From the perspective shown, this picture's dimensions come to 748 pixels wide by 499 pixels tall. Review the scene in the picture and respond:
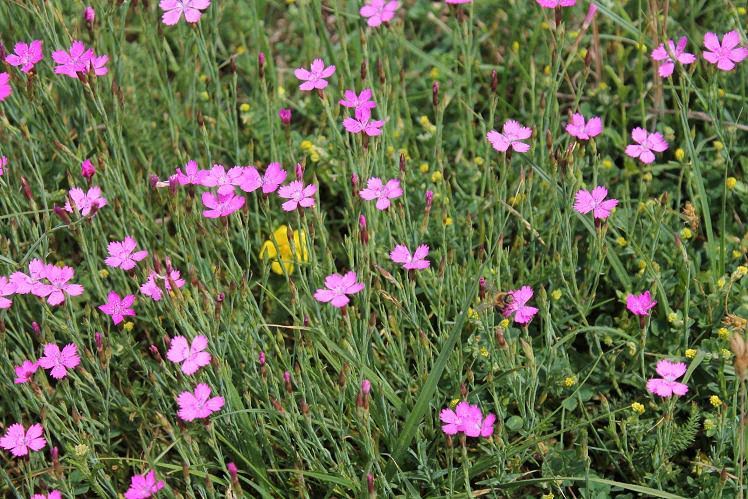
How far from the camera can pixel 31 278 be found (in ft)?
7.43

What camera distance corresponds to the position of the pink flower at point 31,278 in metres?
2.22

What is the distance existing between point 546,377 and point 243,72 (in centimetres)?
189

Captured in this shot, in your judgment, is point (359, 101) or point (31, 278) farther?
point (359, 101)

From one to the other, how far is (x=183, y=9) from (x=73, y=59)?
1.10 feet

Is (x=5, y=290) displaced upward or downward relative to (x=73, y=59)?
downward

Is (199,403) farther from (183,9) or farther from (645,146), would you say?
(645,146)

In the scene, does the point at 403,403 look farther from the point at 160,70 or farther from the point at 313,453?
the point at 160,70

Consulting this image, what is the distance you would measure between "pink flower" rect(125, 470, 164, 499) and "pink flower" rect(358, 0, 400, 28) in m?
1.54

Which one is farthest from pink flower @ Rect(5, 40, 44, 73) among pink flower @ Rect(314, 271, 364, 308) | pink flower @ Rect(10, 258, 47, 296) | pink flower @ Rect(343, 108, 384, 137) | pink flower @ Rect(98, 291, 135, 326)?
pink flower @ Rect(314, 271, 364, 308)

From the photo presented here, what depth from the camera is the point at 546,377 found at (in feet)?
7.54

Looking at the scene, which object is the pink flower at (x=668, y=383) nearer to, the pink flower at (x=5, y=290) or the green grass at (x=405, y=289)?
the green grass at (x=405, y=289)

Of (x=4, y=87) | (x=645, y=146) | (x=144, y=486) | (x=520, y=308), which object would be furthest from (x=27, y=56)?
(x=645, y=146)

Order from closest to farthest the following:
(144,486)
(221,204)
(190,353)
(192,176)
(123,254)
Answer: (144,486), (190,353), (221,204), (192,176), (123,254)

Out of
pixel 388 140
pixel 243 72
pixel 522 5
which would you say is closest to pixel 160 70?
pixel 243 72
